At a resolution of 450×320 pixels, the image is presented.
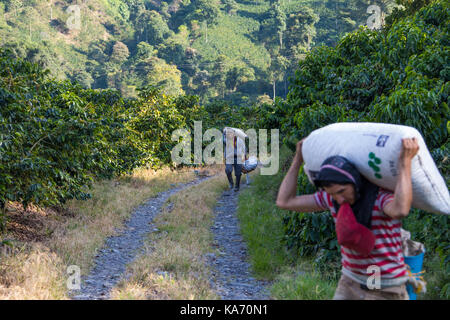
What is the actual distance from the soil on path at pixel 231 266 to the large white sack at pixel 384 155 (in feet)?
9.07

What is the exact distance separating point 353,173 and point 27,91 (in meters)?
6.87

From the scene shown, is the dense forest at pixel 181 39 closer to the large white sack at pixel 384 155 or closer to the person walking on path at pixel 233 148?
the person walking on path at pixel 233 148

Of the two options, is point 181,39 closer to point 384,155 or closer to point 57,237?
point 57,237

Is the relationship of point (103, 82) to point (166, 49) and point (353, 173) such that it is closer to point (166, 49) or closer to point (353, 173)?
point (166, 49)

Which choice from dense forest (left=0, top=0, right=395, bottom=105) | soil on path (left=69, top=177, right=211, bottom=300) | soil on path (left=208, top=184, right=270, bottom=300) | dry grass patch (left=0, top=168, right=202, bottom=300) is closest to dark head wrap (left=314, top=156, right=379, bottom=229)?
soil on path (left=208, top=184, right=270, bottom=300)

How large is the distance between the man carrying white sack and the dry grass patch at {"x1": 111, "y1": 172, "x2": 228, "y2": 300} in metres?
2.24

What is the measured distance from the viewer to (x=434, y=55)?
6465 mm

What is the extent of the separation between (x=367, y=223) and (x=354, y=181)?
315mm

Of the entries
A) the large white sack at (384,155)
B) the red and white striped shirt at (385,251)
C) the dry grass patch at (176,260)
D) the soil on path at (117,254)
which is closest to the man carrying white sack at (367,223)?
the red and white striped shirt at (385,251)

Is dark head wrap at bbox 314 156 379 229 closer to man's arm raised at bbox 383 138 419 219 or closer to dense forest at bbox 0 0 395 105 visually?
man's arm raised at bbox 383 138 419 219

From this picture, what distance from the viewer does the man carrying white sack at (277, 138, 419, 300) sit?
99.6 inches

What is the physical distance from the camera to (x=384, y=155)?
2.69 m
